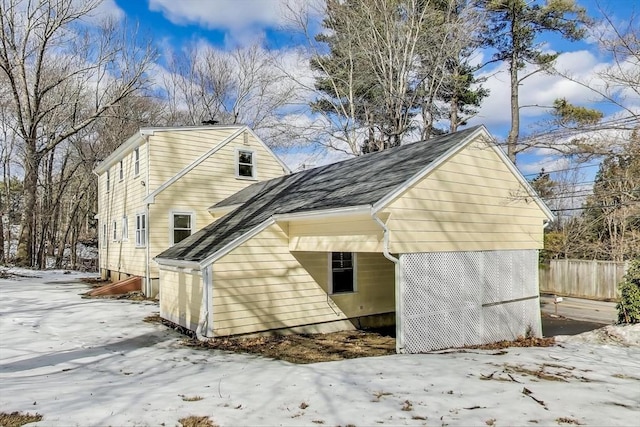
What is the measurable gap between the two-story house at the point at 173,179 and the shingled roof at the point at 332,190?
3112mm

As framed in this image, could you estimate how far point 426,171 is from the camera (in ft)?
26.9

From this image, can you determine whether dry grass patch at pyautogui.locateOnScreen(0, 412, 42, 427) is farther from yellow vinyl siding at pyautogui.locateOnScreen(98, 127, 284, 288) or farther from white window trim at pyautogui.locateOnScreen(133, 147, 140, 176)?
white window trim at pyautogui.locateOnScreen(133, 147, 140, 176)

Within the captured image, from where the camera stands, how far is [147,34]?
23.5 meters

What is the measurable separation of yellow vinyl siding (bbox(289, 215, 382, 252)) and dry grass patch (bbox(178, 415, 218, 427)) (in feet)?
14.7

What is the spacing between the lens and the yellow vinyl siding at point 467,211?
8.02 meters

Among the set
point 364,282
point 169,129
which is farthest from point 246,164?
point 364,282

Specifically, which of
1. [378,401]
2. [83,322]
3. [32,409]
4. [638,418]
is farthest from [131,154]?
[638,418]

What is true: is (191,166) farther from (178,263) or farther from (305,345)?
(305,345)

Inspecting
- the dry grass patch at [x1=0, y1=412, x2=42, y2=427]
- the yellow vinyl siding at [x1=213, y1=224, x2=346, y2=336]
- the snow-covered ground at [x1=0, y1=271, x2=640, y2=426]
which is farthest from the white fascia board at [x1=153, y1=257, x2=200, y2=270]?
the dry grass patch at [x1=0, y1=412, x2=42, y2=427]

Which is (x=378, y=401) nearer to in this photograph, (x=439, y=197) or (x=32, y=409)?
(x=32, y=409)

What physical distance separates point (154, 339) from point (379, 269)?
234 inches

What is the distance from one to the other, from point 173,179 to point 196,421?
11806mm

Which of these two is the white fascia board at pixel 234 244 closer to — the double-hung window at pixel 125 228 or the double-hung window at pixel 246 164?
the double-hung window at pixel 246 164

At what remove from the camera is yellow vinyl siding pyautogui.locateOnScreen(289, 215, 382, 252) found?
7.93 meters
